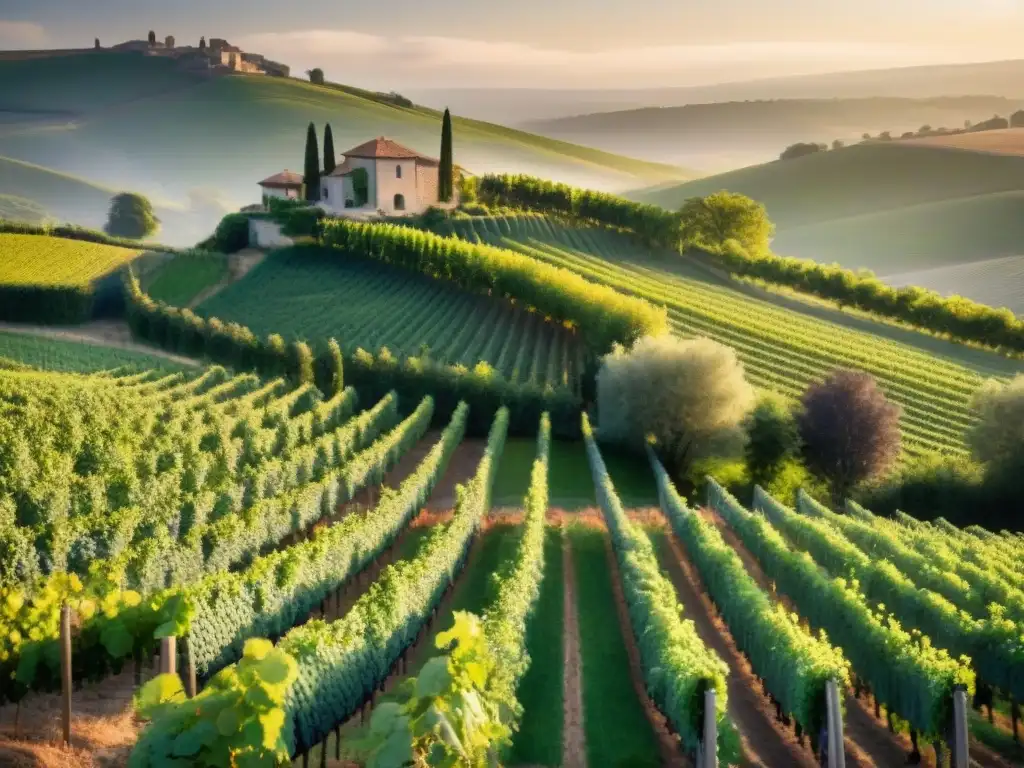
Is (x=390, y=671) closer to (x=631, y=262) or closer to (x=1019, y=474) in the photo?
(x=1019, y=474)

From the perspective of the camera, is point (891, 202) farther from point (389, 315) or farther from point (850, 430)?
point (850, 430)

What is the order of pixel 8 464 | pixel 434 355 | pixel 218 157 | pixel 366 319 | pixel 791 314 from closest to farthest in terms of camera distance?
pixel 8 464 → pixel 434 355 → pixel 366 319 → pixel 791 314 → pixel 218 157

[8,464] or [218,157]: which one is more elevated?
[218,157]

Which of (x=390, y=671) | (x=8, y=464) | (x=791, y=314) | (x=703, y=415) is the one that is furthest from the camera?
(x=791, y=314)

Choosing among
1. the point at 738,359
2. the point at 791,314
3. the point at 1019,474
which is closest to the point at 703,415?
the point at 1019,474

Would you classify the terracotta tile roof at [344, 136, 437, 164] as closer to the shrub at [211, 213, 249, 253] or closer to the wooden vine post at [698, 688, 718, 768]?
Answer: the shrub at [211, 213, 249, 253]

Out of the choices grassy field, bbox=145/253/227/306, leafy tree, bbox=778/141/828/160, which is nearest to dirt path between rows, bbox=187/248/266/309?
grassy field, bbox=145/253/227/306

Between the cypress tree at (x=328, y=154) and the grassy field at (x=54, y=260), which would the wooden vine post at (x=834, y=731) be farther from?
the cypress tree at (x=328, y=154)

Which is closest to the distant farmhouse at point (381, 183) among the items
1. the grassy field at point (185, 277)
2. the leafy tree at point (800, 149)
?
the grassy field at point (185, 277)
